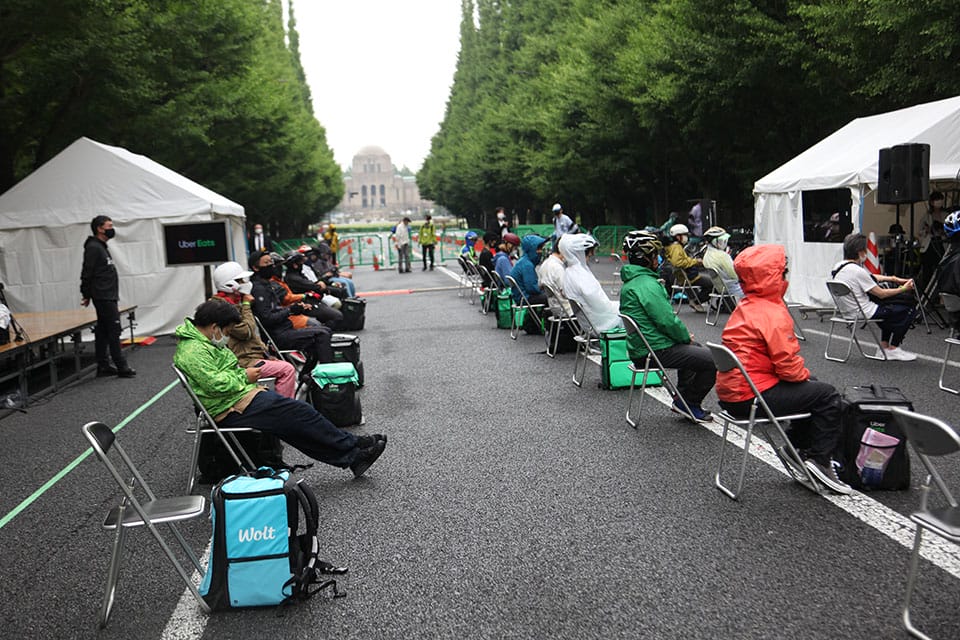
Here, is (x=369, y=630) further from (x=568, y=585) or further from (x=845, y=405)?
(x=845, y=405)

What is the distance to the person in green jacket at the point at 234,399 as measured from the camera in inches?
204

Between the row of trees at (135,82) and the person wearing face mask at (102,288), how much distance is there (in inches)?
137

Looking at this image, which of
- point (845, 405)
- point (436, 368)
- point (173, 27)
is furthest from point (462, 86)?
point (845, 405)

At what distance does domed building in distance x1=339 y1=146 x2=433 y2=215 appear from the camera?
170500 mm

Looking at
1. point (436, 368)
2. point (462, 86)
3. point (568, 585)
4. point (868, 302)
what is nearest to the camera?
point (568, 585)

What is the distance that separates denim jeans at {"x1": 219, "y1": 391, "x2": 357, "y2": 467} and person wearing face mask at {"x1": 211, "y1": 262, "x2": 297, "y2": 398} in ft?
3.75

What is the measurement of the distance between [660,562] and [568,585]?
0.52 m

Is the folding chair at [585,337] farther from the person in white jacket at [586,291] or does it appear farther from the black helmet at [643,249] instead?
the black helmet at [643,249]

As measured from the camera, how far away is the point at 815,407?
4.75 metres

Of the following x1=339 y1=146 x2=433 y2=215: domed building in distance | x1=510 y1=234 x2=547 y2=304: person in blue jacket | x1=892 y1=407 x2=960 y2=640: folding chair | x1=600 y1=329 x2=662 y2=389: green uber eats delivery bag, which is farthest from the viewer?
x1=339 y1=146 x2=433 y2=215: domed building in distance

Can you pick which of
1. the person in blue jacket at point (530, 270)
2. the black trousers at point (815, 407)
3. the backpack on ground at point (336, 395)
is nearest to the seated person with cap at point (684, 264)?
the person in blue jacket at point (530, 270)

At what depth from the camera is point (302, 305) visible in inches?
374

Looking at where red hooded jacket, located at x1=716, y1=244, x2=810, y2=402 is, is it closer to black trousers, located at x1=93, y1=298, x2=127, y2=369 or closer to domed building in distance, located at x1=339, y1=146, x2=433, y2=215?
black trousers, located at x1=93, y1=298, x2=127, y2=369

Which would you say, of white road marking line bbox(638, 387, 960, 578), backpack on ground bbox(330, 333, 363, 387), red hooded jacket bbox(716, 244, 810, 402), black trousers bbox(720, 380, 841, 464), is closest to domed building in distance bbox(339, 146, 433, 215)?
backpack on ground bbox(330, 333, 363, 387)
